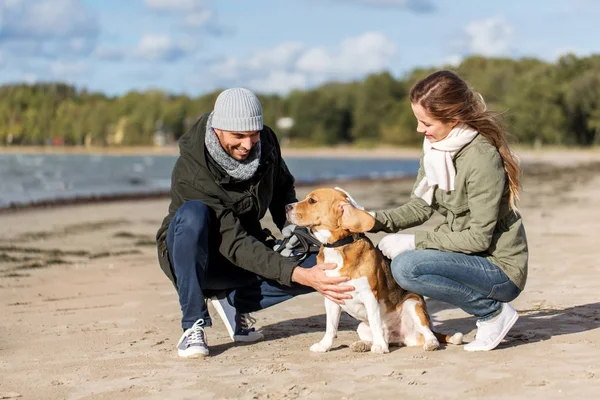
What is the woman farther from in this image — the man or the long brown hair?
the man

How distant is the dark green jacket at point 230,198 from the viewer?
4801mm

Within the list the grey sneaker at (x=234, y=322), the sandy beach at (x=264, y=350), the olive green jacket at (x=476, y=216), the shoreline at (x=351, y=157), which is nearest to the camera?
the sandy beach at (x=264, y=350)

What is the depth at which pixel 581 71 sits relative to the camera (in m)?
87.4

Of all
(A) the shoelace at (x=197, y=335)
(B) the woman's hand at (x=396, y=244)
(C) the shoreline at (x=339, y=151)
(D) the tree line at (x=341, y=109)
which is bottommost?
(C) the shoreline at (x=339, y=151)

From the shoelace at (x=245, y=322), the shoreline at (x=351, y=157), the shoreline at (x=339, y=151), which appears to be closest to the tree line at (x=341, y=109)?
the shoreline at (x=339, y=151)

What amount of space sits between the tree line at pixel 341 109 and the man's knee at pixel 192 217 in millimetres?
70939

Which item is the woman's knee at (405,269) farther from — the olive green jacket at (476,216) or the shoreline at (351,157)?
the shoreline at (351,157)

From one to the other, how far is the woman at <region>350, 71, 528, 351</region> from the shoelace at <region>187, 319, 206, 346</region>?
4.29ft

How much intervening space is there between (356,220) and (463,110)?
0.95 meters

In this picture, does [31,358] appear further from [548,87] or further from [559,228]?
[548,87]

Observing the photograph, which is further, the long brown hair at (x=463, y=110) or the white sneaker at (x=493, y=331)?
the white sneaker at (x=493, y=331)

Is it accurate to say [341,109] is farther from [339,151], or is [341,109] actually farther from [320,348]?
[320,348]

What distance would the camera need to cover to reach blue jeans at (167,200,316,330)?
471 cm

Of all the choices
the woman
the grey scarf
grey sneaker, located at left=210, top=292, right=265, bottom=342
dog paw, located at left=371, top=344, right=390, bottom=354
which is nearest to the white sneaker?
the woman
